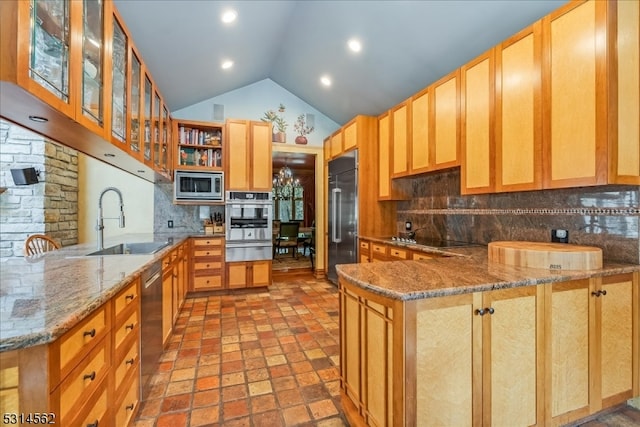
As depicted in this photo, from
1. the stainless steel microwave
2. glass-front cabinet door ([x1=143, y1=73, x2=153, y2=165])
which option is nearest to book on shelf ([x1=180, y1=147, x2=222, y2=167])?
the stainless steel microwave

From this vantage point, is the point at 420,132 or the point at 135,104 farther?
the point at 420,132

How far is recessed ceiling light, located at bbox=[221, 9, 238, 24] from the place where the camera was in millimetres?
3002

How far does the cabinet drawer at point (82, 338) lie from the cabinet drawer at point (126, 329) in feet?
0.50

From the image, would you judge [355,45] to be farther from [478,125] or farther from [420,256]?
[420,256]

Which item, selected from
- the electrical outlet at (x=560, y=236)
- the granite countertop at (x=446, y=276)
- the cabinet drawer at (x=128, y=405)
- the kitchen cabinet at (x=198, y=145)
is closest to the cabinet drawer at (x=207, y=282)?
the kitchen cabinet at (x=198, y=145)

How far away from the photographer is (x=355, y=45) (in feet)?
11.8

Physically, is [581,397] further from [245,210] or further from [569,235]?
[245,210]

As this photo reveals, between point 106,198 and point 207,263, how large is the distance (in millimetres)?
1670

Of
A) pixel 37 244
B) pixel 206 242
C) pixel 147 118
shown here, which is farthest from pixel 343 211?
pixel 37 244

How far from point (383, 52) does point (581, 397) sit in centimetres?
362

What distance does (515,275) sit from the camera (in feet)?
5.02

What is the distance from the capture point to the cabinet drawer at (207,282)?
163 inches

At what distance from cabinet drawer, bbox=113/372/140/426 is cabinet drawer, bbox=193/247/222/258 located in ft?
8.32

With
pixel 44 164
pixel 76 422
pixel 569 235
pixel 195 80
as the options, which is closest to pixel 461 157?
pixel 569 235
